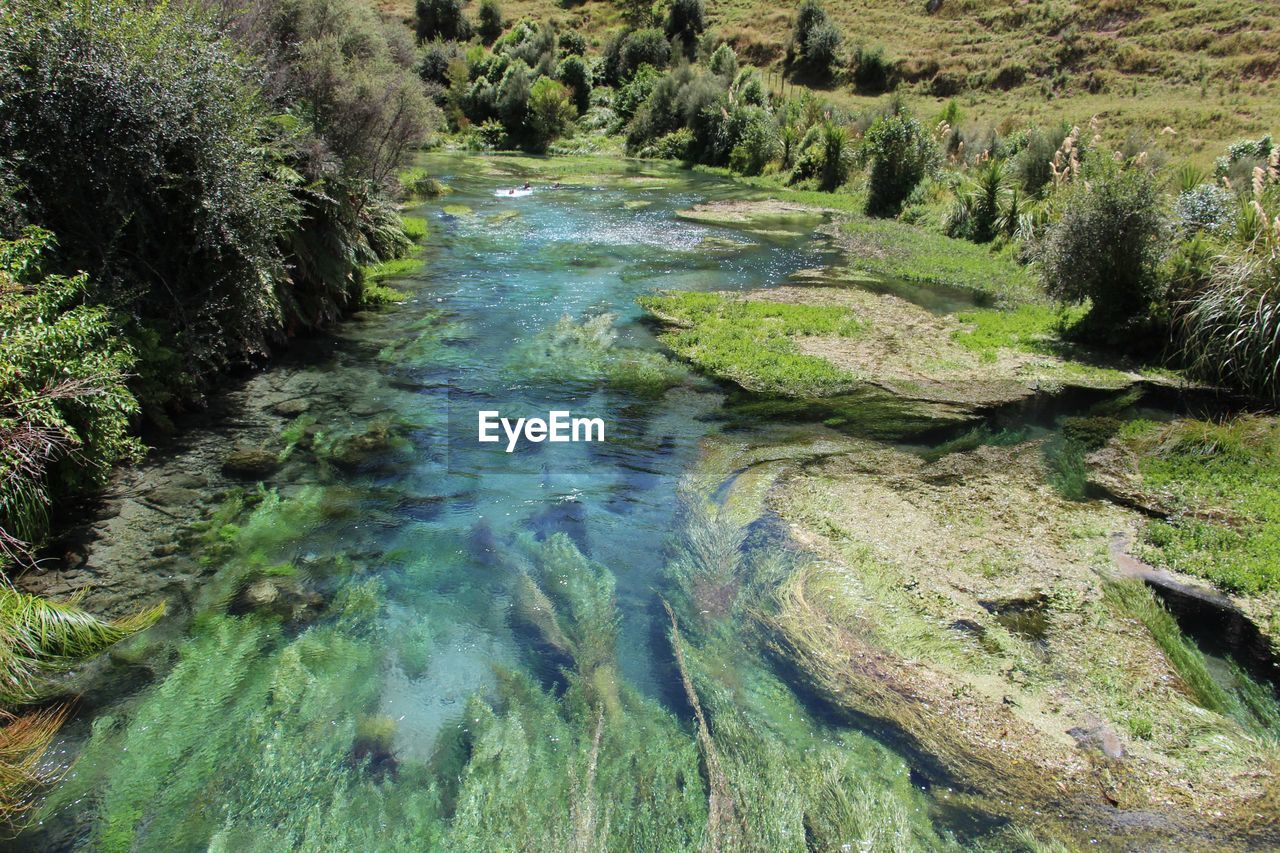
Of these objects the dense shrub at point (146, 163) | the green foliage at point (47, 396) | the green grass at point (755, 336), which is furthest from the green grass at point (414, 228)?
the green foliage at point (47, 396)

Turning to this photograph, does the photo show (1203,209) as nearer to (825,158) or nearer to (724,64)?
(825,158)

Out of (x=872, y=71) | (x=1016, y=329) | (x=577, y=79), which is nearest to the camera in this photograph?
(x=1016, y=329)

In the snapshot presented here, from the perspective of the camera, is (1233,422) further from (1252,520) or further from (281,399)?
(281,399)

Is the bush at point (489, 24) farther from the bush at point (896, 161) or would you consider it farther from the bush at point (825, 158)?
the bush at point (896, 161)

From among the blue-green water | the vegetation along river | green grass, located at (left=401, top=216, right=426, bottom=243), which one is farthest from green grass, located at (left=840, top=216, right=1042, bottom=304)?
green grass, located at (left=401, top=216, right=426, bottom=243)

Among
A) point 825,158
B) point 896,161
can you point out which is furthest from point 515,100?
point 896,161

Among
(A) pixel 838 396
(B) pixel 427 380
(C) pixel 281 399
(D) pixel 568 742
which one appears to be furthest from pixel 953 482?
(C) pixel 281 399
